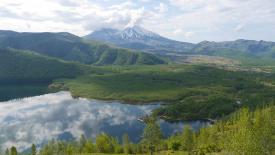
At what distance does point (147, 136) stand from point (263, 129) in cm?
3874

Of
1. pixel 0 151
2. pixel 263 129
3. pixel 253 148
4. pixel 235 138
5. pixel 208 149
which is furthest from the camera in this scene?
pixel 0 151

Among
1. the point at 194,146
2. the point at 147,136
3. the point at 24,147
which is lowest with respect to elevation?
the point at 24,147

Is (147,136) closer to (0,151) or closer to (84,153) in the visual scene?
(84,153)

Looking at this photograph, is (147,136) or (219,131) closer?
(147,136)

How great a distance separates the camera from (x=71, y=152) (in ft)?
460

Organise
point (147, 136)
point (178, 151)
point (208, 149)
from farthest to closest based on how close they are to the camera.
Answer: point (178, 151)
point (208, 149)
point (147, 136)

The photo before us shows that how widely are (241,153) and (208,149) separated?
165ft

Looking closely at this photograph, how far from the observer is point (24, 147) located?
188m

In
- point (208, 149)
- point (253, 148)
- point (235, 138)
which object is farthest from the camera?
point (208, 149)

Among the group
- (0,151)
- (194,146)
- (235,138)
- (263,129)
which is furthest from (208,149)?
(0,151)

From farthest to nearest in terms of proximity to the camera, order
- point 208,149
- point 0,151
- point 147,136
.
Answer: point 0,151
point 208,149
point 147,136

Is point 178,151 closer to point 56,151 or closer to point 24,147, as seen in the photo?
point 56,151

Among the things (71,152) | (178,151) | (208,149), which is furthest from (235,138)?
(71,152)

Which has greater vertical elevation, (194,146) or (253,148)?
(253,148)
